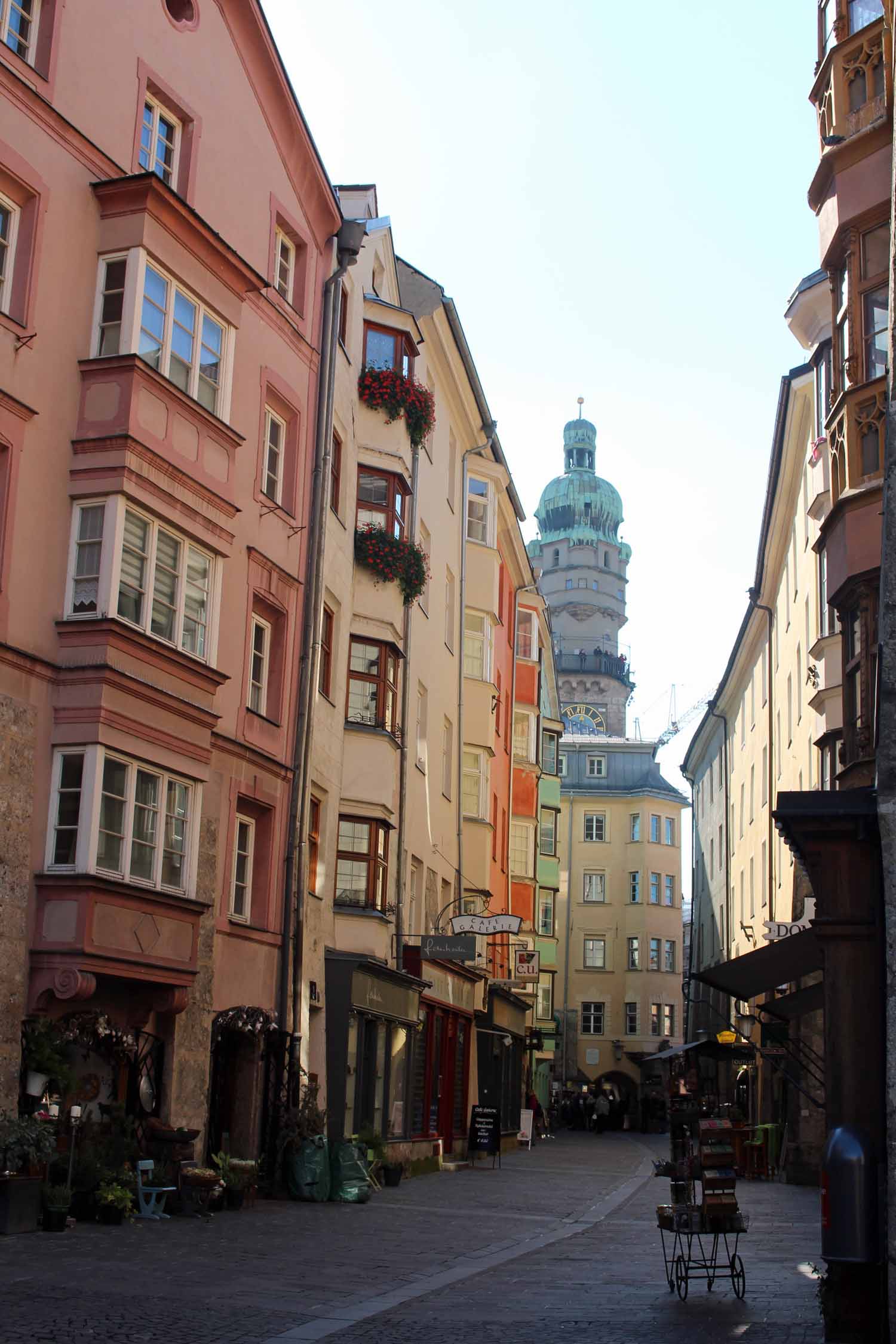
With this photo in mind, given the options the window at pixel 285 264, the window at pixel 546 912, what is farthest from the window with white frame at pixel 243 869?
the window at pixel 546 912

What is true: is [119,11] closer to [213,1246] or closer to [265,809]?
[265,809]

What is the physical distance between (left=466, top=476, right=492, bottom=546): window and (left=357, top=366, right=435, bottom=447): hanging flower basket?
10.7 m

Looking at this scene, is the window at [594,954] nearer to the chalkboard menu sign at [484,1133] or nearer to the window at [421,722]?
the chalkboard menu sign at [484,1133]

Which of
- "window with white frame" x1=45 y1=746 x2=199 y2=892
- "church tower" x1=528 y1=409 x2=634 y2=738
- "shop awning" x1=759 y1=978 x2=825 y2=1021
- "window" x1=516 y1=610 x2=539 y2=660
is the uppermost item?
"church tower" x1=528 y1=409 x2=634 y2=738

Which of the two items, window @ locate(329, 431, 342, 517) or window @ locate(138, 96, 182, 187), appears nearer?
window @ locate(138, 96, 182, 187)

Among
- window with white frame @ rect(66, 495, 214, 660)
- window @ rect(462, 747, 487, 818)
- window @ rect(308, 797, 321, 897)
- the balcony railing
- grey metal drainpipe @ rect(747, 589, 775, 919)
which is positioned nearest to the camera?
window with white frame @ rect(66, 495, 214, 660)

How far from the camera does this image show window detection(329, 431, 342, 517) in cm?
2664

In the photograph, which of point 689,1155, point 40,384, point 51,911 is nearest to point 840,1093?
point 689,1155

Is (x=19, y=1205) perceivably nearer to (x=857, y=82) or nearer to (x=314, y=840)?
(x=314, y=840)

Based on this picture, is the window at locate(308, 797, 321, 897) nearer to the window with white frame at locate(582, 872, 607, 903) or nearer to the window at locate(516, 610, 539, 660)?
the window at locate(516, 610, 539, 660)

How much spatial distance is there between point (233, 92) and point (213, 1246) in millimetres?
15549

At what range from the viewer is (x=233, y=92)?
75.9ft

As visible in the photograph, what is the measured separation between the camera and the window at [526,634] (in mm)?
49156

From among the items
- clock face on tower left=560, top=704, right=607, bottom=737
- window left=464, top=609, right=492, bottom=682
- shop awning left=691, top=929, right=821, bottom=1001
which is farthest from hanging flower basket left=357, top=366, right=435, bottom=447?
clock face on tower left=560, top=704, right=607, bottom=737
